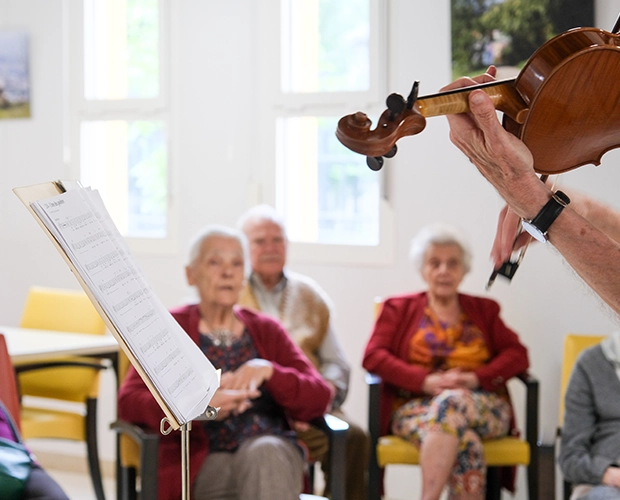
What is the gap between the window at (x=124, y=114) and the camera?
4.46 metres

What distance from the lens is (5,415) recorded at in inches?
100

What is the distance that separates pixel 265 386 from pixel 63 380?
1232 mm

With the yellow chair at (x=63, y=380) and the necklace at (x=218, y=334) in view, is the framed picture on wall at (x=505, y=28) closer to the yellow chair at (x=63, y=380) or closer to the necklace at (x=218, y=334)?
the necklace at (x=218, y=334)

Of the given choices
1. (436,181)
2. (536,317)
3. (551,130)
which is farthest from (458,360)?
(551,130)

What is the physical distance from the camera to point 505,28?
3.64 metres

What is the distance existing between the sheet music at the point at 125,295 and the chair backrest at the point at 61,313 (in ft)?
7.98

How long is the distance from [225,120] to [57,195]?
2.91 meters

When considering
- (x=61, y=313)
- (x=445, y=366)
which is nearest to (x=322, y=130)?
(x=445, y=366)

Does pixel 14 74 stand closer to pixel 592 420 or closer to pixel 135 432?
pixel 135 432

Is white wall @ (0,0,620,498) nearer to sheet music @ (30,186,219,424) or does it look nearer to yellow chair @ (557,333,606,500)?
yellow chair @ (557,333,606,500)

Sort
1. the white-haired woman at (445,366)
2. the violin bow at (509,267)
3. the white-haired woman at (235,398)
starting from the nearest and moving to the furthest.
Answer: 1. the violin bow at (509,267)
2. the white-haired woman at (235,398)
3. the white-haired woman at (445,366)

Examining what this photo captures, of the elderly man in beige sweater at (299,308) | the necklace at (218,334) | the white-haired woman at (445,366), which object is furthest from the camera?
the elderly man in beige sweater at (299,308)

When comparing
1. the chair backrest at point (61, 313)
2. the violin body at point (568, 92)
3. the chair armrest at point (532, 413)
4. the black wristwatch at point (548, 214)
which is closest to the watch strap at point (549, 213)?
the black wristwatch at point (548, 214)

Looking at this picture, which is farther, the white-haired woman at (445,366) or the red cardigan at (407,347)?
the red cardigan at (407,347)
